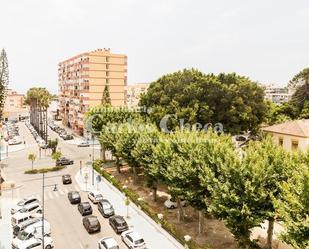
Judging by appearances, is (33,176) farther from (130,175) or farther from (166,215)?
(166,215)

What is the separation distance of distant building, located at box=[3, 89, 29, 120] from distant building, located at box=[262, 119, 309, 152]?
11266 cm

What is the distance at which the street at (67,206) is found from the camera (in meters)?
29.7

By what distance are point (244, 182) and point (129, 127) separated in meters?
24.7

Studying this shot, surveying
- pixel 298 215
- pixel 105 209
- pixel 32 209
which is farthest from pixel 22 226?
pixel 298 215

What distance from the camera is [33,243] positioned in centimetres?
2759

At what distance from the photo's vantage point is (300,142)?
46.7 meters

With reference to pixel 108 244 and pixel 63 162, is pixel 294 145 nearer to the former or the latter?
→ pixel 108 244

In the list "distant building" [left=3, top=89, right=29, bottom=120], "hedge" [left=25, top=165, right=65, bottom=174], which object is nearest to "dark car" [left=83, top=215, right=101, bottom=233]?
"hedge" [left=25, top=165, right=65, bottom=174]

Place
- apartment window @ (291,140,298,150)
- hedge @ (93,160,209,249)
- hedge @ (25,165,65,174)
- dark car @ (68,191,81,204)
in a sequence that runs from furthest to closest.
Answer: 1. hedge @ (25,165,65,174)
2. apartment window @ (291,140,298,150)
3. dark car @ (68,191,81,204)
4. hedge @ (93,160,209,249)

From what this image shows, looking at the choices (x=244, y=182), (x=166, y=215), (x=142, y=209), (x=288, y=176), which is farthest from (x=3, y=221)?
(x=288, y=176)

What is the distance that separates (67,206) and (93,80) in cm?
5422

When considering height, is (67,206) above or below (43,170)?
below

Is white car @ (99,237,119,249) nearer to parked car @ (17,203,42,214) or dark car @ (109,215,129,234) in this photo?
dark car @ (109,215,129,234)

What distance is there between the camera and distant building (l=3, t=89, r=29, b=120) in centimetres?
13793
